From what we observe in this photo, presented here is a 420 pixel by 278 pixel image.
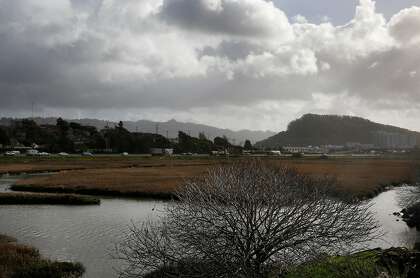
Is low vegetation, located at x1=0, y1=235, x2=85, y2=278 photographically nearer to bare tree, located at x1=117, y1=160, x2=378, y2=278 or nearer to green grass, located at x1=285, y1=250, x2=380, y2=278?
bare tree, located at x1=117, y1=160, x2=378, y2=278

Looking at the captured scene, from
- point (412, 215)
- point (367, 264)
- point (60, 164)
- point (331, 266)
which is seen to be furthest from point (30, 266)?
point (60, 164)

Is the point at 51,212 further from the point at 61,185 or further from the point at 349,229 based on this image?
the point at 349,229

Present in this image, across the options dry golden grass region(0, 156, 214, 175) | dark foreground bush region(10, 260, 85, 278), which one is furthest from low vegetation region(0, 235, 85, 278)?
dry golden grass region(0, 156, 214, 175)

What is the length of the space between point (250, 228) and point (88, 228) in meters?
22.3

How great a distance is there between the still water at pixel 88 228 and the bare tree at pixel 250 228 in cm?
449

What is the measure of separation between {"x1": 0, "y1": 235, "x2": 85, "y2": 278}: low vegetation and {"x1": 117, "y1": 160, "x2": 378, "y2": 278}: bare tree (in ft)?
27.1

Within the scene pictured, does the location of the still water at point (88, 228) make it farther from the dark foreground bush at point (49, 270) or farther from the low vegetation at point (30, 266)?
the low vegetation at point (30, 266)

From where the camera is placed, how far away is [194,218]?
16.7 meters

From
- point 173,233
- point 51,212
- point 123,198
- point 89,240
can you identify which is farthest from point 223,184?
point 123,198

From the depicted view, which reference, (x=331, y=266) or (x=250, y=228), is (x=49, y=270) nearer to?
(x=250, y=228)

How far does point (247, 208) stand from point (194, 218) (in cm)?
185

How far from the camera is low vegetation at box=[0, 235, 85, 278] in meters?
23.3

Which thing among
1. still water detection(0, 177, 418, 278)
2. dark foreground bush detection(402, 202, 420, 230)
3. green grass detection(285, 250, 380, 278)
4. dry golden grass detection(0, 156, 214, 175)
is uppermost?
green grass detection(285, 250, 380, 278)

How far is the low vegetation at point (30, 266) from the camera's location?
23281 millimetres
